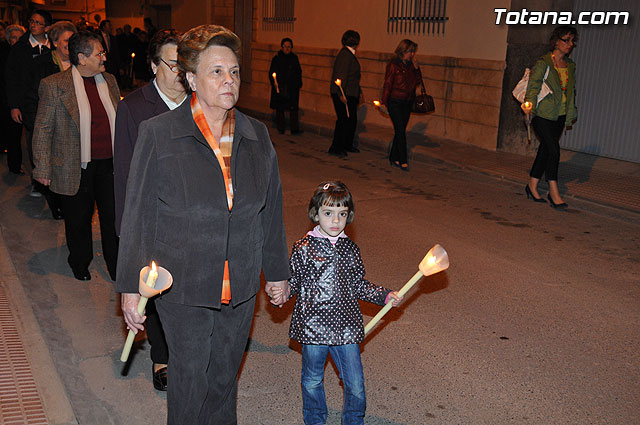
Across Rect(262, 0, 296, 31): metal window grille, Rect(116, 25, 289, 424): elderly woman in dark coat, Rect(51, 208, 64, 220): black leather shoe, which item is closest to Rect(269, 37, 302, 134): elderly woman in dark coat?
Rect(262, 0, 296, 31): metal window grille

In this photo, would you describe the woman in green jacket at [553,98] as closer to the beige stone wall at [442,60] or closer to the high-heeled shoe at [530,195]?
the high-heeled shoe at [530,195]

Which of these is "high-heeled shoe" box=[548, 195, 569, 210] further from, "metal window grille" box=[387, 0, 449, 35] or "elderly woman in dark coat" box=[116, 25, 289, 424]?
"elderly woman in dark coat" box=[116, 25, 289, 424]

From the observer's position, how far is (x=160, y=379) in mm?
4375

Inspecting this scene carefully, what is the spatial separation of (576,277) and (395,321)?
2054 millimetres

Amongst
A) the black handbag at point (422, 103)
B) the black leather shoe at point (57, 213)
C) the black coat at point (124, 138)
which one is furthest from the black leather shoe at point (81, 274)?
the black handbag at point (422, 103)

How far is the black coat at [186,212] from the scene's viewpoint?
2.94m

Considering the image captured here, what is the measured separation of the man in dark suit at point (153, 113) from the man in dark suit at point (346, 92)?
834 centimetres

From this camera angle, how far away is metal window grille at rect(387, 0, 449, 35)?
1465 cm

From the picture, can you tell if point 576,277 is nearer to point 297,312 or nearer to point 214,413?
point 297,312

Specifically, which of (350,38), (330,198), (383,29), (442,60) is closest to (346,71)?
(350,38)

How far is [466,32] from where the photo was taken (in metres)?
14.0

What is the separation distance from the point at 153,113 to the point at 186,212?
62.0 inches

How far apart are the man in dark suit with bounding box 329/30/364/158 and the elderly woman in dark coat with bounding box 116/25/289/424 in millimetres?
9692

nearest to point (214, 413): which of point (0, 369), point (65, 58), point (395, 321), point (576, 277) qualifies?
point (0, 369)
